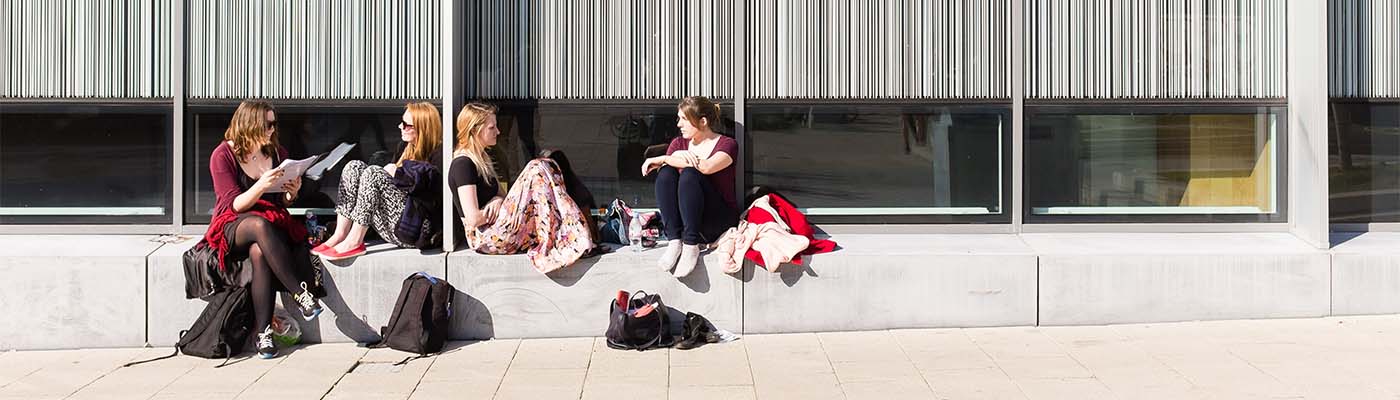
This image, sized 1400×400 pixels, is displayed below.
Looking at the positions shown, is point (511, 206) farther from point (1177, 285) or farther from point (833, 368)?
point (1177, 285)

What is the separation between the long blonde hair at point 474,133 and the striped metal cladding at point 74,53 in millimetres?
2001

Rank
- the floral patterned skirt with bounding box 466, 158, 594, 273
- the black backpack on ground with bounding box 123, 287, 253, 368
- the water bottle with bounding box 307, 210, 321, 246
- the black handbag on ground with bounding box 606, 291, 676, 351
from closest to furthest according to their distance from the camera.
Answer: the black backpack on ground with bounding box 123, 287, 253, 368 → the black handbag on ground with bounding box 606, 291, 676, 351 → the floral patterned skirt with bounding box 466, 158, 594, 273 → the water bottle with bounding box 307, 210, 321, 246

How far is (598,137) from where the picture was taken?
29.3 feet

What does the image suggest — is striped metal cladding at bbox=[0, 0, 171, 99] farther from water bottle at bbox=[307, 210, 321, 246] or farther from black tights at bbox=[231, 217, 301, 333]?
black tights at bbox=[231, 217, 301, 333]

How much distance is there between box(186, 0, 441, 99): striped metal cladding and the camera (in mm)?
8875

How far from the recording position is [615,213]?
8.77 meters

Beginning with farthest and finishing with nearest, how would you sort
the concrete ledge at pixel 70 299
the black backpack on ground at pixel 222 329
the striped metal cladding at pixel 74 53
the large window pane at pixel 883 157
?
the large window pane at pixel 883 157 < the striped metal cladding at pixel 74 53 < the concrete ledge at pixel 70 299 < the black backpack on ground at pixel 222 329

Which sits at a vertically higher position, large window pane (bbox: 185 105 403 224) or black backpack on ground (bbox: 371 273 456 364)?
large window pane (bbox: 185 105 403 224)

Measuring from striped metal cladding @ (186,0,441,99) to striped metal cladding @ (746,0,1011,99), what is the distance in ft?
7.04

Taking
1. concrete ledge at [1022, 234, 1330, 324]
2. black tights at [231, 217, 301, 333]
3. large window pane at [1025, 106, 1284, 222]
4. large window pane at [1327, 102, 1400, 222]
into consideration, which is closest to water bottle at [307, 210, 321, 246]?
black tights at [231, 217, 301, 333]

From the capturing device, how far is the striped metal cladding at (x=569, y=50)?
8.92m

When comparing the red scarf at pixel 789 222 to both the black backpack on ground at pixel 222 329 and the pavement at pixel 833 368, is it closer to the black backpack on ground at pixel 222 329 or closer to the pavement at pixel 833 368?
the pavement at pixel 833 368

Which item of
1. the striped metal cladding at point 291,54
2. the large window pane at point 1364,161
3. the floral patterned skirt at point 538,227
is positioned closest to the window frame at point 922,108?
the floral patterned skirt at point 538,227

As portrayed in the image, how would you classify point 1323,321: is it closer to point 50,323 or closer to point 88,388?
point 88,388
